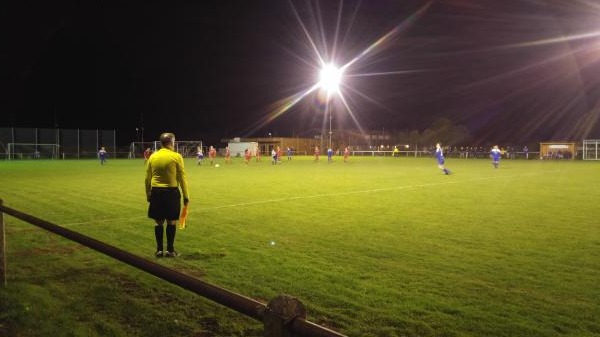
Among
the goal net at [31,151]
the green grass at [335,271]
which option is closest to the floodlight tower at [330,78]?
the green grass at [335,271]

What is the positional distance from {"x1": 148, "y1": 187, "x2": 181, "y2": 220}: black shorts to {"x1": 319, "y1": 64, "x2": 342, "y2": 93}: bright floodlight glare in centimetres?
4262

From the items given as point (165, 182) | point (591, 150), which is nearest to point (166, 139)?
point (165, 182)

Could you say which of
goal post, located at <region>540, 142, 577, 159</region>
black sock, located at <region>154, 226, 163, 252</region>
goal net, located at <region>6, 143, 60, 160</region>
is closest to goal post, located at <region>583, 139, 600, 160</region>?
goal post, located at <region>540, 142, 577, 159</region>

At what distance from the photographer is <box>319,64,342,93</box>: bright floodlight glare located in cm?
4847

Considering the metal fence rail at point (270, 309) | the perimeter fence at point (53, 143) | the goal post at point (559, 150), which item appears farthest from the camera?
the perimeter fence at point (53, 143)

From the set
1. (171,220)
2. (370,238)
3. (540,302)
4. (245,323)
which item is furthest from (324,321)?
(370,238)

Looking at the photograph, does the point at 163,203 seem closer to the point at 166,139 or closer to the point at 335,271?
the point at 166,139

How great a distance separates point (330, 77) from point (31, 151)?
138 feet

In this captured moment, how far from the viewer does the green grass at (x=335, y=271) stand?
468 centimetres

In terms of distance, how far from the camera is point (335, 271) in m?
6.48

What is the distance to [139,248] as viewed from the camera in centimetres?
803

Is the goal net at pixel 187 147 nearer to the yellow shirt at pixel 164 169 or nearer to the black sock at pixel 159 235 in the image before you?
the black sock at pixel 159 235

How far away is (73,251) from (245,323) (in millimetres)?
4416

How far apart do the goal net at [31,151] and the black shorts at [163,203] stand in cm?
6022
